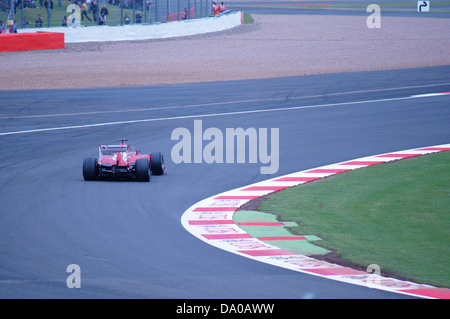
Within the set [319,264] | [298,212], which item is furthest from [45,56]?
[319,264]

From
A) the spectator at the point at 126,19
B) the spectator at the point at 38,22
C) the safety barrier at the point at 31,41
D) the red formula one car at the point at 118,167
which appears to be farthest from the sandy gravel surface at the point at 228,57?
the red formula one car at the point at 118,167

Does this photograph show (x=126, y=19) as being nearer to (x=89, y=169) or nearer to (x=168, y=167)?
(x=168, y=167)

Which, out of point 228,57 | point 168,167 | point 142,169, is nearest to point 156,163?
point 142,169

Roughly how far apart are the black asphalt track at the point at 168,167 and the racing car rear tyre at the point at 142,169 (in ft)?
0.62

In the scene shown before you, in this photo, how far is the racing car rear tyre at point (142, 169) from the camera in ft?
44.0

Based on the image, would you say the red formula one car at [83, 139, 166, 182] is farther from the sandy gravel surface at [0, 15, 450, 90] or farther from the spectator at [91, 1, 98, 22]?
the spectator at [91, 1, 98, 22]

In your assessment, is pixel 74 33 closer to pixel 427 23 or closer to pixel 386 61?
pixel 386 61

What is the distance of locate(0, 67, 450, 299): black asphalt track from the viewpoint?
7742 millimetres

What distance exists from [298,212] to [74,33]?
29942mm

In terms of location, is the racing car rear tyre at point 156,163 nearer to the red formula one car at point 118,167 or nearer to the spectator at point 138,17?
the red formula one car at point 118,167

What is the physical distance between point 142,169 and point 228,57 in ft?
77.6

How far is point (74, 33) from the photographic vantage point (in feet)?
127

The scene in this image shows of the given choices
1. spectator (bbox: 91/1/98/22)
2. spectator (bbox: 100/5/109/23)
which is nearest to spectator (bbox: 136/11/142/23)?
spectator (bbox: 100/5/109/23)

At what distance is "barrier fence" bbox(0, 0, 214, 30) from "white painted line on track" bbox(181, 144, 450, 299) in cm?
2664
